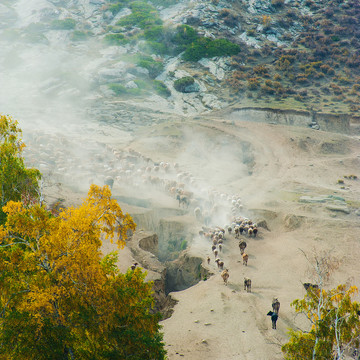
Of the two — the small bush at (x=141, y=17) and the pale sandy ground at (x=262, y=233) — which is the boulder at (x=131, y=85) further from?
the small bush at (x=141, y=17)

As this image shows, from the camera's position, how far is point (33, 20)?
90.1 meters

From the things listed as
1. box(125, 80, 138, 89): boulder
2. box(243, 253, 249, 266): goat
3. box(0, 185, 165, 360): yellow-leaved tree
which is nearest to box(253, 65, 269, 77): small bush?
box(125, 80, 138, 89): boulder

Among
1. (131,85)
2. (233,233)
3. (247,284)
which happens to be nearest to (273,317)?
(247,284)

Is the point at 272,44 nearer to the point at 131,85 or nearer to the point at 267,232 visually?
the point at 131,85

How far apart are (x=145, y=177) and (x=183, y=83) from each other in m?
37.0

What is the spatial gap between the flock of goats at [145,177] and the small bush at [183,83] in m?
27.9

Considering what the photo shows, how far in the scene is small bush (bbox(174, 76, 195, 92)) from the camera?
69475 millimetres

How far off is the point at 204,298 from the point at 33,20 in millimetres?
97667

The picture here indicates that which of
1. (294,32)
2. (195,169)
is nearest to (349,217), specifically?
(195,169)

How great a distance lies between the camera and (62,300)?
8.12 m

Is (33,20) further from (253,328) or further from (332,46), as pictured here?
(253,328)

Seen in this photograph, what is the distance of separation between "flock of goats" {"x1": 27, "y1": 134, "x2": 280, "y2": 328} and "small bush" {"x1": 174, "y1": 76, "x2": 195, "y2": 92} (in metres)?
27.9

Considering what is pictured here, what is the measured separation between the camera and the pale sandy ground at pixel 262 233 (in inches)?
586

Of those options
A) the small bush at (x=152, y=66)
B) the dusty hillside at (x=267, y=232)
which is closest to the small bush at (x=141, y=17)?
the small bush at (x=152, y=66)
